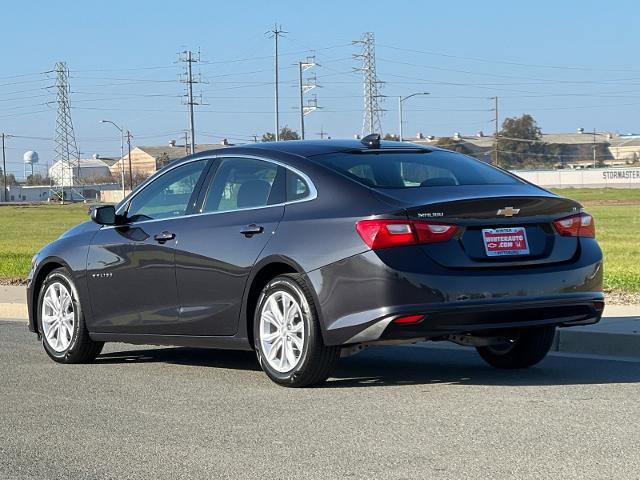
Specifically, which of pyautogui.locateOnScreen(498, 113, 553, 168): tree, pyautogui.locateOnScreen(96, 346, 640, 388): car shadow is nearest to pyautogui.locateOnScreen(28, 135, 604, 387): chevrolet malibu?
pyautogui.locateOnScreen(96, 346, 640, 388): car shadow


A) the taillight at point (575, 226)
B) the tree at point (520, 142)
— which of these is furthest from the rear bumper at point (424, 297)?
the tree at point (520, 142)

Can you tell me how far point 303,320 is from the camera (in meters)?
7.43

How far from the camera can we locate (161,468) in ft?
17.9

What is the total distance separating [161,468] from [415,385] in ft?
8.56

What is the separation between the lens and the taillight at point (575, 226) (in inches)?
296

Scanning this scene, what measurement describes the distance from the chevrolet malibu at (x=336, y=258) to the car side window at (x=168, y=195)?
0.01 metres

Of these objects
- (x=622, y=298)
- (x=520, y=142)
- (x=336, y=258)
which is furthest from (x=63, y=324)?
(x=520, y=142)

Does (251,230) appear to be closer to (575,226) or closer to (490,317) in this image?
(490,317)

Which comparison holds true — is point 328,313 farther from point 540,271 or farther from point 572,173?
point 572,173

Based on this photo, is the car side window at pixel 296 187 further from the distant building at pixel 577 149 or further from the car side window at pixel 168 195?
the distant building at pixel 577 149

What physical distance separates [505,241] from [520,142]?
16519 cm

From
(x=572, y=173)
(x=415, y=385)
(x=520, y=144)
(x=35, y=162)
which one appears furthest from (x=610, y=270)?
(x=35, y=162)

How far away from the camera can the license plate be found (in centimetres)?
719

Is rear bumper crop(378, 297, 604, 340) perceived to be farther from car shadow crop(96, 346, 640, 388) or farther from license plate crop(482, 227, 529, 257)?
car shadow crop(96, 346, 640, 388)
